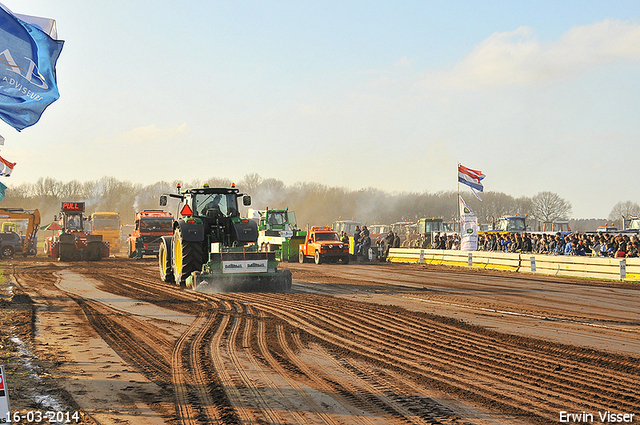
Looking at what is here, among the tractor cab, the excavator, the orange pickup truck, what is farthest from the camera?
the excavator

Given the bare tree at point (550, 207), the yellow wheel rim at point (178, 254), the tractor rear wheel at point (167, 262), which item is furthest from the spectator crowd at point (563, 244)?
the bare tree at point (550, 207)

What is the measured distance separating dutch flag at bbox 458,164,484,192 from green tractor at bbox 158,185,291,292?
15.4 m

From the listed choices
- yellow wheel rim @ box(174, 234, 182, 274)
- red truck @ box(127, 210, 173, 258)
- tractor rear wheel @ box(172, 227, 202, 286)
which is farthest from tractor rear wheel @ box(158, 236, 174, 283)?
red truck @ box(127, 210, 173, 258)

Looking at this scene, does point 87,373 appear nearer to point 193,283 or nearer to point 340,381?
point 340,381

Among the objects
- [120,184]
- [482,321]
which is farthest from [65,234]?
[120,184]

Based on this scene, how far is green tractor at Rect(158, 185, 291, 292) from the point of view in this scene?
1407 cm

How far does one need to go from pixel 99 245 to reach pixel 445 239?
18.5 meters

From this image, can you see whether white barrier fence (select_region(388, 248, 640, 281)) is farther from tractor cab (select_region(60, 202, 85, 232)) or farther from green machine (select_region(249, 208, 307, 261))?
tractor cab (select_region(60, 202, 85, 232))

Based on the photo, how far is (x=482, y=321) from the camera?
9.91m

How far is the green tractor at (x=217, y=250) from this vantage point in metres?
14.1

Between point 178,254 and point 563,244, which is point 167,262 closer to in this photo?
point 178,254

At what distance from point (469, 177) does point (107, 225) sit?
21.5 metres

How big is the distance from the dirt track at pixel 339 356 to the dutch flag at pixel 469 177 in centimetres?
1465

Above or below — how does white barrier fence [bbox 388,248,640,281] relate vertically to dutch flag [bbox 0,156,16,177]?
below
